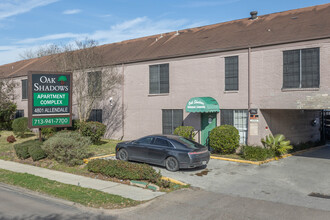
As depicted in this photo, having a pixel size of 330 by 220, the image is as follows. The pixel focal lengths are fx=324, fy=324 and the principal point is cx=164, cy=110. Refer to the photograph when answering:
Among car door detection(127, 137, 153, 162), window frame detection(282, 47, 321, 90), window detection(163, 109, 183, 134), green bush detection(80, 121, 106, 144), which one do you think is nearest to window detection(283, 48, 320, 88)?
window frame detection(282, 47, 321, 90)

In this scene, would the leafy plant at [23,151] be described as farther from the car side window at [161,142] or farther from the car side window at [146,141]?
the car side window at [161,142]

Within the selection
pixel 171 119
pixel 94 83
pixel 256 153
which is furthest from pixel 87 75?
pixel 256 153

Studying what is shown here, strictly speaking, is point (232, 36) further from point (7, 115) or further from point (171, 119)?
point (7, 115)

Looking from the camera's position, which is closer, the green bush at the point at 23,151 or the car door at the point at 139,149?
the car door at the point at 139,149

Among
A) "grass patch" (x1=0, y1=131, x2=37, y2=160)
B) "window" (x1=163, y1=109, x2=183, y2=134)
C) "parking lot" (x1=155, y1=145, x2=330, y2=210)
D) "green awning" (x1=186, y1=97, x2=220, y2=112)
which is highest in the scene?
"green awning" (x1=186, y1=97, x2=220, y2=112)

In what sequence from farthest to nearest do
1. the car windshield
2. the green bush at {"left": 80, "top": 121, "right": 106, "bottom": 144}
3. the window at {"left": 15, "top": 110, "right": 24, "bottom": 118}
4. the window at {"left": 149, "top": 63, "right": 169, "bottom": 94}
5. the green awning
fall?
1. the window at {"left": 15, "top": 110, "right": 24, "bottom": 118}
2. the window at {"left": 149, "top": 63, "right": 169, "bottom": 94}
3. the green bush at {"left": 80, "top": 121, "right": 106, "bottom": 144}
4. the green awning
5. the car windshield

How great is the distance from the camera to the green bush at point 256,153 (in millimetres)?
15499

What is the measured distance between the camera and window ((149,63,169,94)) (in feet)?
69.2

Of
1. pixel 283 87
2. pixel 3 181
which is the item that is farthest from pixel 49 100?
pixel 283 87

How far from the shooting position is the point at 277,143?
16.5 m

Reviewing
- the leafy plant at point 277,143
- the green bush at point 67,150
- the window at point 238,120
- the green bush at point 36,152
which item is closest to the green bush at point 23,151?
the green bush at point 36,152

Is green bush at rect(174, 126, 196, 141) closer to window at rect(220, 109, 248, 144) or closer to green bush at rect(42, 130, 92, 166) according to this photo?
window at rect(220, 109, 248, 144)

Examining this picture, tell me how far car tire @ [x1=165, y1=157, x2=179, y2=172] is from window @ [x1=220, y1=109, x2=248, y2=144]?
5936 millimetres

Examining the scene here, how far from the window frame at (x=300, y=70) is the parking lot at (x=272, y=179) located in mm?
3805
